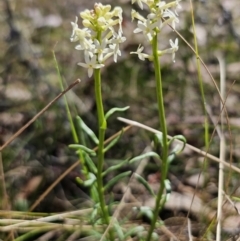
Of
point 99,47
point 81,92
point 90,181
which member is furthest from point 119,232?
point 81,92

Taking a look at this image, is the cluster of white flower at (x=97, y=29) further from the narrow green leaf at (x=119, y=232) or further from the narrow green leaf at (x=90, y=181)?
the narrow green leaf at (x=119, y=232)

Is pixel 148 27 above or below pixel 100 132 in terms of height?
above

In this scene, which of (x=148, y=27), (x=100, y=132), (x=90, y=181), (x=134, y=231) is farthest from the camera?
(x=134, y=231)

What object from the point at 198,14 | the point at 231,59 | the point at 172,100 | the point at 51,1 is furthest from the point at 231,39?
the point at 51,1

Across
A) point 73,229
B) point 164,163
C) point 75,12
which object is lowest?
point 73,229

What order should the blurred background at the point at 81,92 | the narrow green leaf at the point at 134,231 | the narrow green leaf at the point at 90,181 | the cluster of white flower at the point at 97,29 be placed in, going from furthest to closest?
the blurred background at the point at 81,92 < the narrow green leaf at the point at 134,231 < the narrow green leaf at the point at 90,181 < the cluster of white flower at the point at 97,29

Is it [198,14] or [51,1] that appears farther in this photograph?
[51,1]

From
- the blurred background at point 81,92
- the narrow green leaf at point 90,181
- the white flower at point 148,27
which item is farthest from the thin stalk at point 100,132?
the blurred background at point 81,92

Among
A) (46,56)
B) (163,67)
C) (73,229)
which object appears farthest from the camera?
(46,56)

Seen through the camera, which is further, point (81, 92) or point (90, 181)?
point (81, 92)

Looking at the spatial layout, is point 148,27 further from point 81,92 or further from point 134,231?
point 81,92

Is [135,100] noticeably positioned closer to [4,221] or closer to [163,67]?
[163,67]
